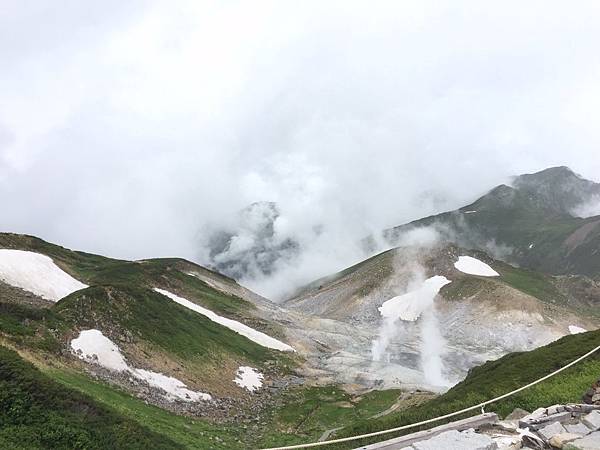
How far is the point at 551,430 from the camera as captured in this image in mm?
14359

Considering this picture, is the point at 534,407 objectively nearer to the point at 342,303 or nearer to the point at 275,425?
the point at 275,425

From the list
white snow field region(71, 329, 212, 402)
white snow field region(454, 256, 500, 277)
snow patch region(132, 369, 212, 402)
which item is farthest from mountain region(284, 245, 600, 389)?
white snow field region(71, 329, 212, 402)

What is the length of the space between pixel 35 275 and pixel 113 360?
36826mm

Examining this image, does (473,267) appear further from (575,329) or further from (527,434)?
(527,434)

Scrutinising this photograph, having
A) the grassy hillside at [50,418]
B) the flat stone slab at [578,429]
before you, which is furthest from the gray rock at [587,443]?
the grassy hillside at [50,418]

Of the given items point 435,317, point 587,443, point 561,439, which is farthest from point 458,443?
point 435,317

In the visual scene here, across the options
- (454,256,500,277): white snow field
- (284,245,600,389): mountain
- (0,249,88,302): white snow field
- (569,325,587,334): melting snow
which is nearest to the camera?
(0,249,88,302): white snow field

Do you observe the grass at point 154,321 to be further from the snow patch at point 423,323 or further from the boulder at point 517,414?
the boulder at point 517,414

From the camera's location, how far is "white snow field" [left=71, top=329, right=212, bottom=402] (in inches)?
1937

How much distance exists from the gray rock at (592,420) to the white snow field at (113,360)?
4286cm

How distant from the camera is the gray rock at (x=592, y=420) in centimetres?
1462

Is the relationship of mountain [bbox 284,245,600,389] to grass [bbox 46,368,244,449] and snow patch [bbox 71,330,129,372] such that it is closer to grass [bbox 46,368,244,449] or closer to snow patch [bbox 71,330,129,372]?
grass [bbox 46,368,244,449]

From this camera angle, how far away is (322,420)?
58750 mm

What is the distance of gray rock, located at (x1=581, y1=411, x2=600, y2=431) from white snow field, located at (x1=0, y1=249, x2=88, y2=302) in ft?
244
